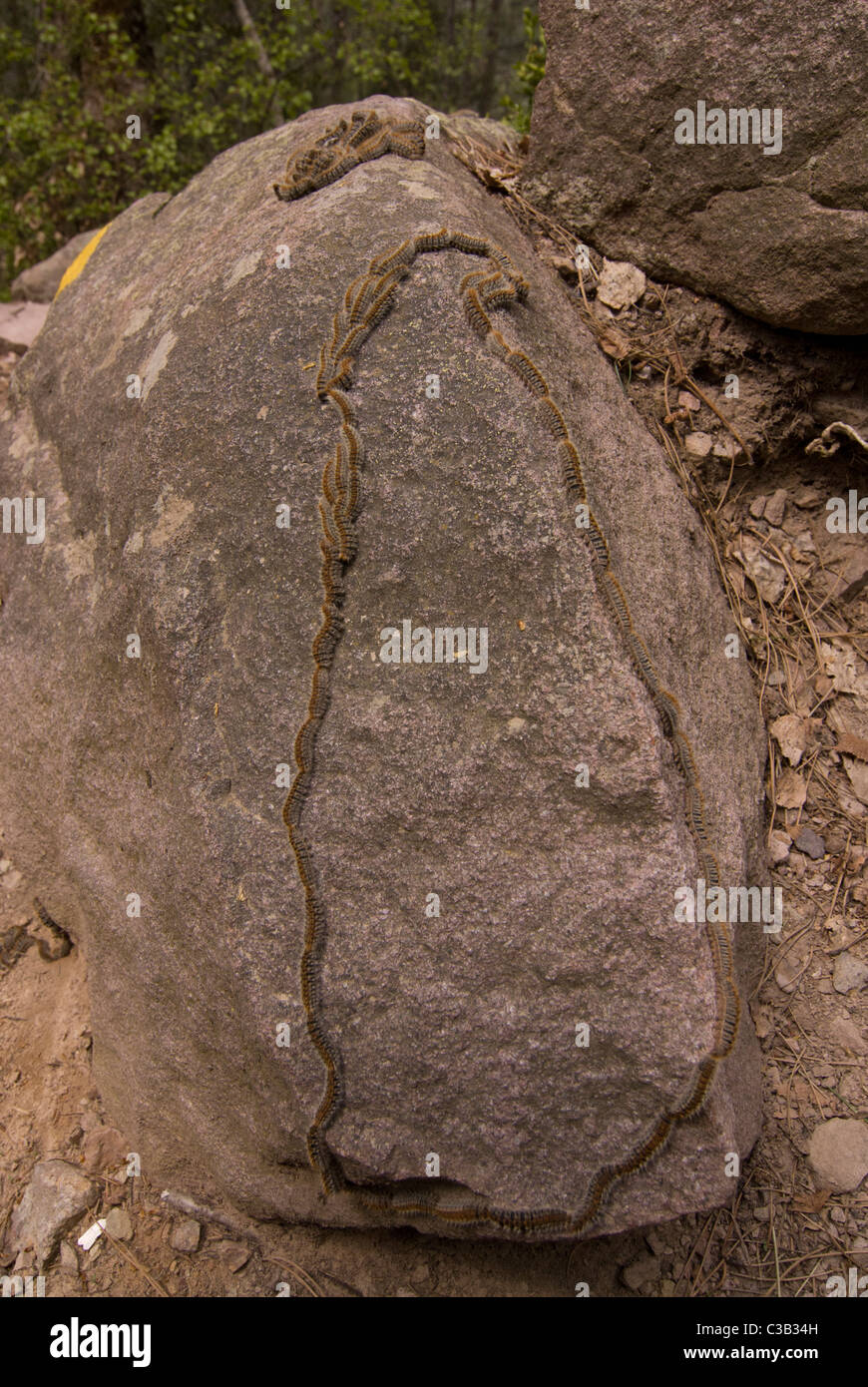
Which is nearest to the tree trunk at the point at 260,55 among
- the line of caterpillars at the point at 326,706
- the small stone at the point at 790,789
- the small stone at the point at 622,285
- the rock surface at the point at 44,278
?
the rock surface at the point at 44,278

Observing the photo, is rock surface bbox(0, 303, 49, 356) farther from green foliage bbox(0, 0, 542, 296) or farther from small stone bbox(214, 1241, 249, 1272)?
small stone bbox(214, 1241, 249, 1272)

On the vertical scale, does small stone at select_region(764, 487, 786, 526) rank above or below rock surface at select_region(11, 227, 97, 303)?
below

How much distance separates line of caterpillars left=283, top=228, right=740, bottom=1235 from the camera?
2.82 meters

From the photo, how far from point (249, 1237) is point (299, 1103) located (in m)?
0.90

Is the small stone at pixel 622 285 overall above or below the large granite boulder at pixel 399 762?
above

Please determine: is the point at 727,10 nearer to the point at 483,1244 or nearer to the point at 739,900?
the point at 739,900

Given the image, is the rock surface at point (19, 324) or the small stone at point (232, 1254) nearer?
the small stone at point (232, 1254)

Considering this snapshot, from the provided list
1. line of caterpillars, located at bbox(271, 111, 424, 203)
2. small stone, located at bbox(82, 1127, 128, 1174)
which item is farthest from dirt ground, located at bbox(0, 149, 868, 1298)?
line of caterpillars, located at bbox(271, 111, 424, 203)

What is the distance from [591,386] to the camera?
3830 millimetres

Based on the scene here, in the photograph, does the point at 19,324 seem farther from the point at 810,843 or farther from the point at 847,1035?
the point at 847,1035

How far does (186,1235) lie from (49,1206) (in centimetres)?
57

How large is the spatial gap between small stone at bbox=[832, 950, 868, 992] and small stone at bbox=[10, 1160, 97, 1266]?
122 inches

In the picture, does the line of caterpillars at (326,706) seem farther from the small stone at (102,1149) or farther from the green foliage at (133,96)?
the green foliage at (133,96)

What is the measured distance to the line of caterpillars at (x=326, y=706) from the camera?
282cm
